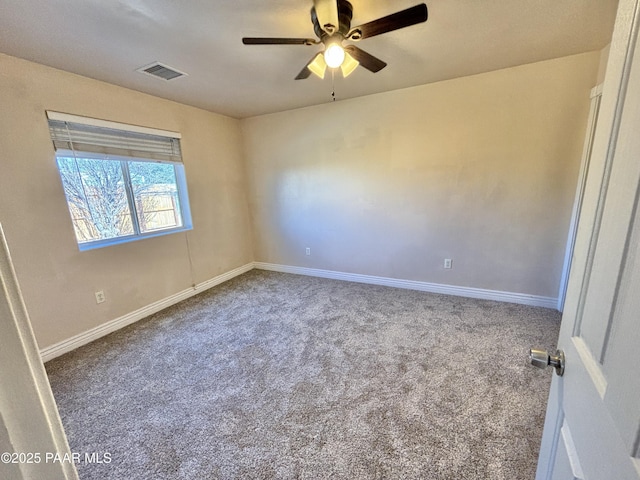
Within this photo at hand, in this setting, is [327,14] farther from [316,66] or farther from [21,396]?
[21,396]

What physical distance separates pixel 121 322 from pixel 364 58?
10.6 ft

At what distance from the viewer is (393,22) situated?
145 cm

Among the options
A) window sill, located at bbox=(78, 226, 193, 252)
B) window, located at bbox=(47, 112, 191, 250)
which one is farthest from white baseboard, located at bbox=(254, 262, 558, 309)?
window, located at bbox=(47, 112, 191, 250)

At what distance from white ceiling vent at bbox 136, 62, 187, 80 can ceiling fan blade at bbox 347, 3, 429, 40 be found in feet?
5.33

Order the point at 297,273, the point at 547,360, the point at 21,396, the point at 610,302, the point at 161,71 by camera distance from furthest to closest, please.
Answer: the point at 297,273
the point at 161,71
the point at 547,360
the point at 610,302
the point at 21,396

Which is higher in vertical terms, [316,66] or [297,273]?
[316,66]

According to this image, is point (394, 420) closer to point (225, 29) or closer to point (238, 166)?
point (225, 29)

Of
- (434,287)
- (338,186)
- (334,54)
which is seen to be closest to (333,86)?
(338,186)

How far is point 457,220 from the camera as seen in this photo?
3.03 m

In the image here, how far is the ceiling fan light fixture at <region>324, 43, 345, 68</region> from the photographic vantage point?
161cm

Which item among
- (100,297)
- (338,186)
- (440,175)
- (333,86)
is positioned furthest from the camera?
(338,186)

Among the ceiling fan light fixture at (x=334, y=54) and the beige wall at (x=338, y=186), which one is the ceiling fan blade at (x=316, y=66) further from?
the beige wall at (x=338, y=186)

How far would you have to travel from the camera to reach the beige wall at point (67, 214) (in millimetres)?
2061

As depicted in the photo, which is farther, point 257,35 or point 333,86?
point 333,86
